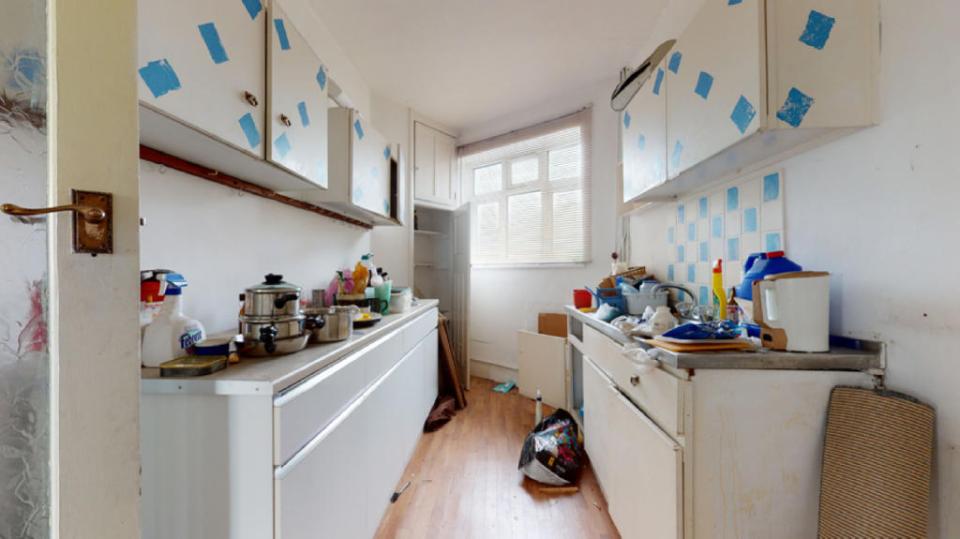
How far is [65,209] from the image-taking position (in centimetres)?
49

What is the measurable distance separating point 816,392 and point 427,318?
1.94 meters

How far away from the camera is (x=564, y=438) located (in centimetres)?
183

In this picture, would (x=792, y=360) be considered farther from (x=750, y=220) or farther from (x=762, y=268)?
(x=750, y=220)

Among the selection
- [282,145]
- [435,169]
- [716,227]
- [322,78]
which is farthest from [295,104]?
[435,169]

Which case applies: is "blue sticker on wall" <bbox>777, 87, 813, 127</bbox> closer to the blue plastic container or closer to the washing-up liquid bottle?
the blue plastic container

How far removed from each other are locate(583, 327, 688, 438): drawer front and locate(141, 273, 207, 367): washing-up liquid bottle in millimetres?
1276

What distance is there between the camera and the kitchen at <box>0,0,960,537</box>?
515mm

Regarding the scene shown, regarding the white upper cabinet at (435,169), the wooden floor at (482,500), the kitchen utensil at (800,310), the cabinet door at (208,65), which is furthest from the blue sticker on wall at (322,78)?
the wooden floor at (482,500)

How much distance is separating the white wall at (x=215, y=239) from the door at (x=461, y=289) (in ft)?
5.23

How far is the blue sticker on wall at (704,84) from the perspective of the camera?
1.05 metres

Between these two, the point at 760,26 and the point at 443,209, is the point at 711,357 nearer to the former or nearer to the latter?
the point at 760,26

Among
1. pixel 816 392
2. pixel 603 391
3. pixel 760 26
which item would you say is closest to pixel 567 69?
pixel 760 26

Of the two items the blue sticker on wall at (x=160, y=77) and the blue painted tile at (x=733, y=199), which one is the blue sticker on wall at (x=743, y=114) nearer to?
the blue painted tile at (x=733, y=199)

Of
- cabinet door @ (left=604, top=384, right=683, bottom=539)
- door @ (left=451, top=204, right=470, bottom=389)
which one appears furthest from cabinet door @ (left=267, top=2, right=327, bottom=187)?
door @ (left=451, top=204, right=470, bottom=389)
